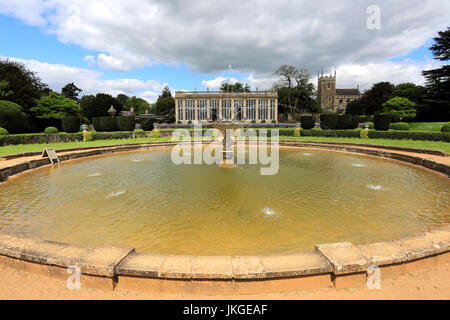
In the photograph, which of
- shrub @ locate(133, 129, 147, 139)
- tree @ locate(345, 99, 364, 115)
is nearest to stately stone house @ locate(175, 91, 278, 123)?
tree @ locate(345, 99, 364, 115)

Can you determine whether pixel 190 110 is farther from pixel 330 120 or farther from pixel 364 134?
pixel 364 134

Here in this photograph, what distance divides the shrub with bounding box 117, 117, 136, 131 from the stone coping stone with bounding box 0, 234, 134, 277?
2519 centimetres

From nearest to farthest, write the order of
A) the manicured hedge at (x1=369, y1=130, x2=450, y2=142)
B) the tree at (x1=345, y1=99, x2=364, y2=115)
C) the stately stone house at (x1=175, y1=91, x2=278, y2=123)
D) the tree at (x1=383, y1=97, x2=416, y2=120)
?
the manicured hedge at (x1=369, y1=130, x2=450, y2=142) → the tree at (x1=383, y1=97, x2=416, y2=120) → the stately stone house at (x1=175, y1=91, x2=278, y2=123) → the tree at (x1=345, y1=99, x2=364, y2=115)

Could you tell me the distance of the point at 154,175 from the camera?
8602mm

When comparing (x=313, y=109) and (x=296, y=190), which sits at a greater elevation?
(x=313, y=109)

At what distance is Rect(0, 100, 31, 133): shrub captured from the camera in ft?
69.6

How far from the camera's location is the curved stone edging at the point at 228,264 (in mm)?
2471

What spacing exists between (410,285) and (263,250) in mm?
1673

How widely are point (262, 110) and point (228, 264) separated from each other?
50.8 metres

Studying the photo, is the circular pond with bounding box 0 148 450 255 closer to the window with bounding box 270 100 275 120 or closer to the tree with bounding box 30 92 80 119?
the tree with bounding box 30 92 80 119

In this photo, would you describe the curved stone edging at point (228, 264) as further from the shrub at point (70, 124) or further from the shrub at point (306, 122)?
the shrub at point (306, 122)
